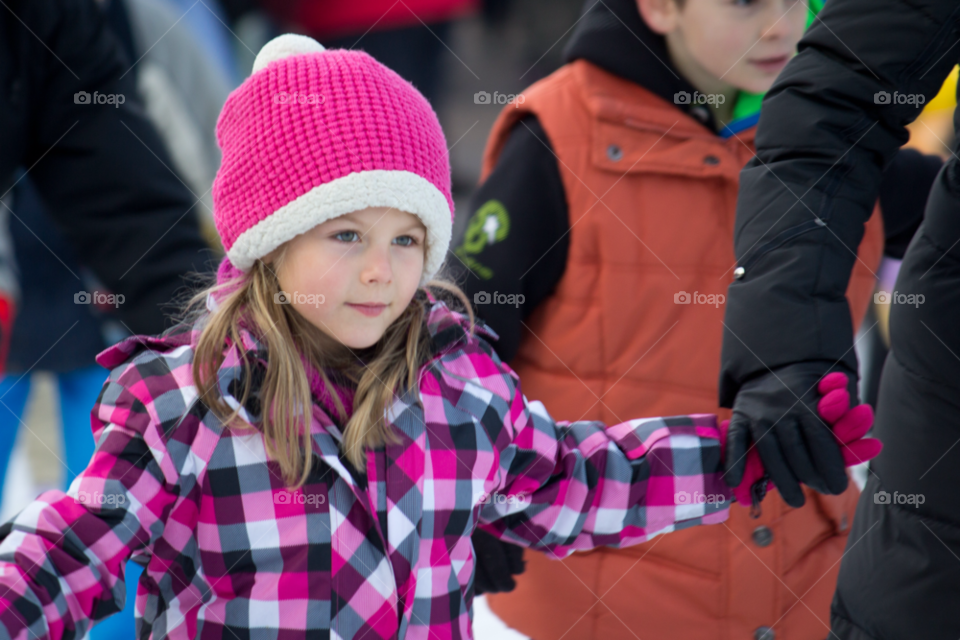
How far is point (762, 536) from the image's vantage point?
1.31 metres

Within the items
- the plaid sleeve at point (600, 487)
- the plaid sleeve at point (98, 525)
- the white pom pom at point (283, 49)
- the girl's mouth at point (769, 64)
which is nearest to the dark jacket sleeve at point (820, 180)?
the plaid sleeve at point (600, 487)

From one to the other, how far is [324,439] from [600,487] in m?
0.38

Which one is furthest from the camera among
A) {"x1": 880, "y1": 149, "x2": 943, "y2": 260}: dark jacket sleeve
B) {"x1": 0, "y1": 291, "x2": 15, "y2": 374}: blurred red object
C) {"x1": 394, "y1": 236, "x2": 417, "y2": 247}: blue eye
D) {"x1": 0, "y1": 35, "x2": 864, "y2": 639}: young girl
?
{"x1": 0, "y1": 291, "x2": 15, "y2": 374}: blurred red object

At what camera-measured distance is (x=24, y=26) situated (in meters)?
1.55

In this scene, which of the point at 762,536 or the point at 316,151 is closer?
the point at 316,151

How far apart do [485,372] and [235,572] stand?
0.41m

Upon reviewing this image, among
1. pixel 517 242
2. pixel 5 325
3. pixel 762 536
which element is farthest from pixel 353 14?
pixel 762 536

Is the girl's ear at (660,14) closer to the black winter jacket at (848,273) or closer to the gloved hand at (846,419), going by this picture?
the black winter jacket at (848,273)

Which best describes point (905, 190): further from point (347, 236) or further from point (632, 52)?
point (347, 236)

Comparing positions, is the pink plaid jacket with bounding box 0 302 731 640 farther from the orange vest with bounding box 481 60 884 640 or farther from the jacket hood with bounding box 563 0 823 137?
the jacket hood with bounding box 563 0 823 137

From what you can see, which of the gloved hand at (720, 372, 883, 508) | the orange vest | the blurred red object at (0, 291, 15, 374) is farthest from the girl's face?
the blurred red object at (0, 291, 15, 374)

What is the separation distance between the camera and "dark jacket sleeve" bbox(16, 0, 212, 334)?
Result: 1.67m

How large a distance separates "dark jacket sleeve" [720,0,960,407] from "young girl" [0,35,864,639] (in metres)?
0.19

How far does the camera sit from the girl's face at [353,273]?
1.05 metres
